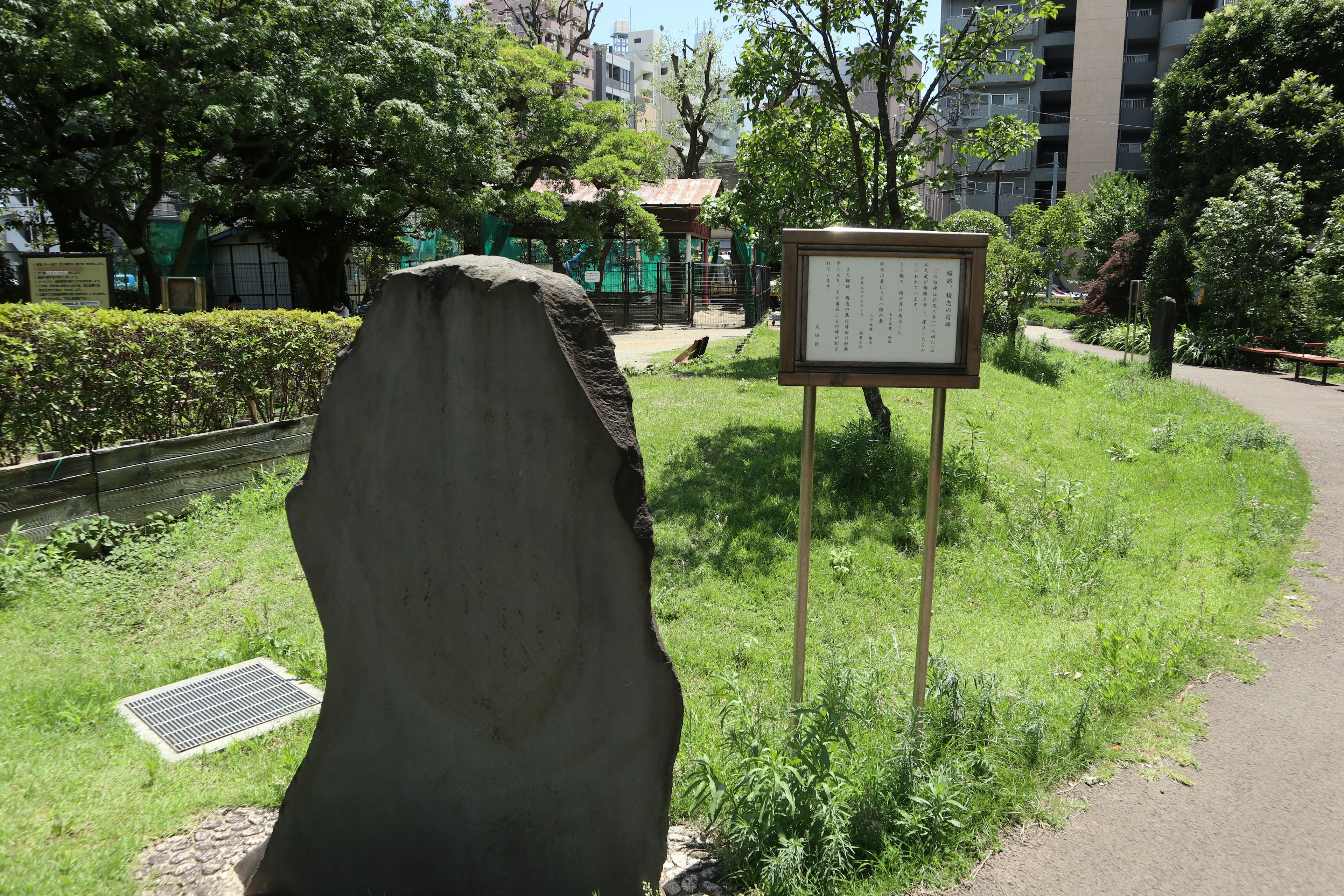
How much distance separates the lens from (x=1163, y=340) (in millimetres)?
15578

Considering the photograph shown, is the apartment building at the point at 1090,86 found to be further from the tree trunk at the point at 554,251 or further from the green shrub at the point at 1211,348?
the green shrub at the point at 1211,348

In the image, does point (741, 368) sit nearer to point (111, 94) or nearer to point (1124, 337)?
point (111, 94)

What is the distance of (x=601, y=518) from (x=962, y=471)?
5.60m

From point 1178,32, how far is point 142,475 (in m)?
51.6

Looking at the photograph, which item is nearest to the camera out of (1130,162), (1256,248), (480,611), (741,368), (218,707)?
(480,611)

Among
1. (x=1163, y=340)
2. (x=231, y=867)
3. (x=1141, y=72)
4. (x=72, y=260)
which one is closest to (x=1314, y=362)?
(x=1163, y=340)

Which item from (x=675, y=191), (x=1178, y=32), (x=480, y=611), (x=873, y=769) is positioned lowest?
(x=873, y=769)

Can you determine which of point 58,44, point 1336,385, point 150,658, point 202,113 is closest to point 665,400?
point 150,658

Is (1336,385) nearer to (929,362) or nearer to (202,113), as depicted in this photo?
(929,362)

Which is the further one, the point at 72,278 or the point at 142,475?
the point at 72,278

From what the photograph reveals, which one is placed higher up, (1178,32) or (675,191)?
(1178,32)


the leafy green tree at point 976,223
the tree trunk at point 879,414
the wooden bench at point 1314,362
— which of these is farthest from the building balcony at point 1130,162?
the tree trunk at point 879,414

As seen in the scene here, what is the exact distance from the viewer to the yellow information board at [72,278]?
32.3 ft

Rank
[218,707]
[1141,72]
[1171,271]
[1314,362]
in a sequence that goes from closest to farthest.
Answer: [218,707]
[1314,362]
[1171,271]
[1141,72]
